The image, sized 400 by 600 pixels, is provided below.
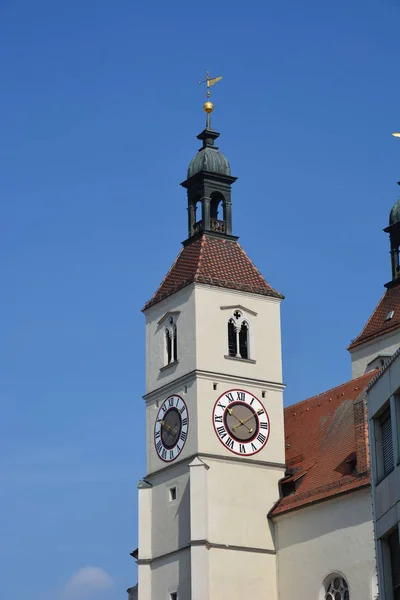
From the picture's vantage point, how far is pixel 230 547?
167 ft

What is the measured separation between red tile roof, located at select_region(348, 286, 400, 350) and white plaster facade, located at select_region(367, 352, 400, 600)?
94.4 feet

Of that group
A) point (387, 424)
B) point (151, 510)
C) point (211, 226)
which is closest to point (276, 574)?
point (151, 510)

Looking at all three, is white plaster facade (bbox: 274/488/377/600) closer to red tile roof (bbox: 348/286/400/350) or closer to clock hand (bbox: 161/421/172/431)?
clock hand (bbox: 161/421/172/431)

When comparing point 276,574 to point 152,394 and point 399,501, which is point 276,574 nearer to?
point 152,394

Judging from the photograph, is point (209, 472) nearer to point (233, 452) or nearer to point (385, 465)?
point (233, 452)

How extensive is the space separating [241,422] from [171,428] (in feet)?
8.59

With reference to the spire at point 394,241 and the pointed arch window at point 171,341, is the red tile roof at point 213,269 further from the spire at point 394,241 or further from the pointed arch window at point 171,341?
the spire at point 394,241

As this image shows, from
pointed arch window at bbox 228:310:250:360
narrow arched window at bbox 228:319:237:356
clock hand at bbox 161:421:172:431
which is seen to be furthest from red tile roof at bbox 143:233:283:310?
clock hand at bbox 161:421:172:431

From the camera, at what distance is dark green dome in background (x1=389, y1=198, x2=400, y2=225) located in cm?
6656

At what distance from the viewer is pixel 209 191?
190ft

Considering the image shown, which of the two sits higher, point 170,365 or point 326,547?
point 170,365

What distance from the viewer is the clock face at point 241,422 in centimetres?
5281

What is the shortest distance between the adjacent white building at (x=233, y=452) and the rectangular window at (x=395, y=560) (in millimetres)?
14079

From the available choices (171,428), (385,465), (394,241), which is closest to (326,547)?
(171,428)
